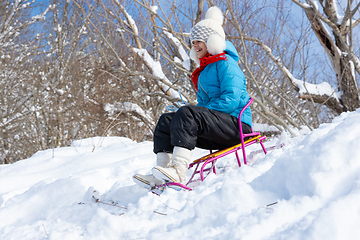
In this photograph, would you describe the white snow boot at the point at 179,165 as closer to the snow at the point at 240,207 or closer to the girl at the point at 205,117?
the girl at the point at 205,117

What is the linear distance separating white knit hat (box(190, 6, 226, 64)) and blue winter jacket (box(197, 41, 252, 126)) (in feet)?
0.46

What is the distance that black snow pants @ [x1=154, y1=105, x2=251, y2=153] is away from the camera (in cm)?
209

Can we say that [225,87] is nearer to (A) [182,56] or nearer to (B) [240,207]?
(B) [240,207]

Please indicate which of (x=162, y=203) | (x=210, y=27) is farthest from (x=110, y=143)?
(x=162, y=203)

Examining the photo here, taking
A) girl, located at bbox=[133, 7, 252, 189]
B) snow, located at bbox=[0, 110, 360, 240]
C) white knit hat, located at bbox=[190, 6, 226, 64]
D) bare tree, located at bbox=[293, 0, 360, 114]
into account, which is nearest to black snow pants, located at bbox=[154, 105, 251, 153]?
girl, located at bbox=[133, 7, 252, 189]

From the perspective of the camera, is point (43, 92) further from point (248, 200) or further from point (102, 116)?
point (248, 200)

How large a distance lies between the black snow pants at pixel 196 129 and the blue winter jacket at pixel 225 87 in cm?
7

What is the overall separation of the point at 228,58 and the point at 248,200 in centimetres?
139

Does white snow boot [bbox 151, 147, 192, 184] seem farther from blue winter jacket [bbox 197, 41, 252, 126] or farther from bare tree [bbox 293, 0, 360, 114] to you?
bare tree [bbox 293, 0, 360, 114]

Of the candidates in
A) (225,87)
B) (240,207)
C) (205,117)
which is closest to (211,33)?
(225,87)

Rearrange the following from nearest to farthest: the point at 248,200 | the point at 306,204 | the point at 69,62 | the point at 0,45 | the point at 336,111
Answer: the point at 306,204, the point at 248,200, the point at 336,111, the point at 0,45, the point at 69,62

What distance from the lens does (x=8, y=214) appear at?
2.18m

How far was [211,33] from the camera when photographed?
264cm

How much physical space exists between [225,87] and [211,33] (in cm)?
69
